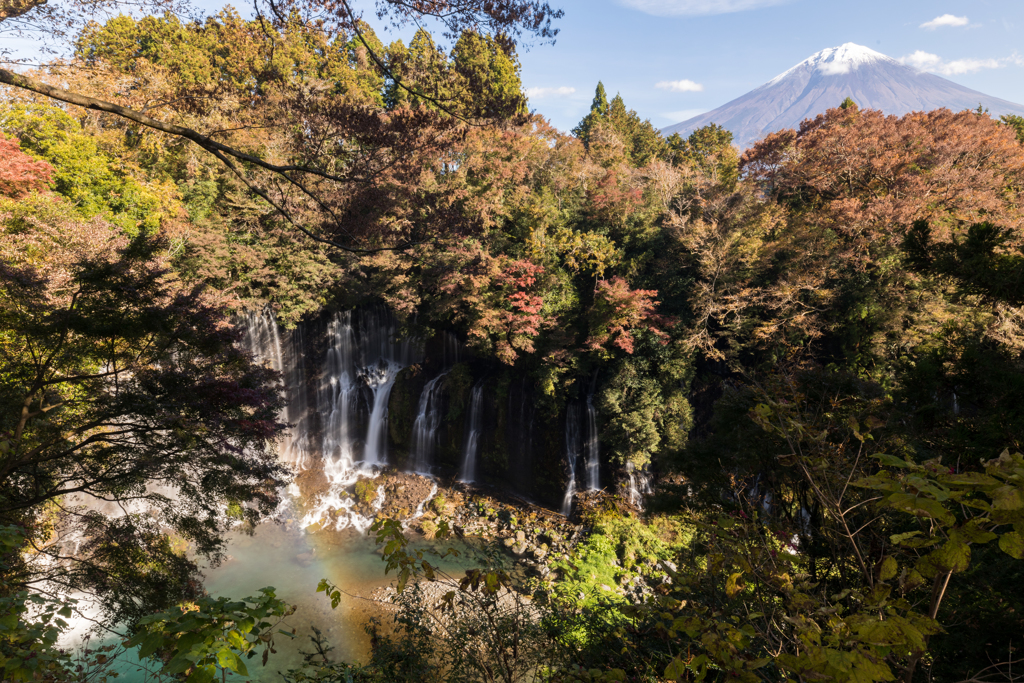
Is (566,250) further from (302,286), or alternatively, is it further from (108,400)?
(108,400)

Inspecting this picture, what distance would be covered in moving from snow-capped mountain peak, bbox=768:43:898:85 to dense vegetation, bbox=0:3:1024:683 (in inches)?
5258

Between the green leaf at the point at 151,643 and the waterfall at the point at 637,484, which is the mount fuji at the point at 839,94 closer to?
the waterfall at the point at 637,484

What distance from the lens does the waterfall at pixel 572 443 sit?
14422 mm

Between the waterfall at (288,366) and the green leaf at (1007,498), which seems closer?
the green leaf at (1007,498)

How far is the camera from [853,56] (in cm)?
12556

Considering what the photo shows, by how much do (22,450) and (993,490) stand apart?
8.52 m

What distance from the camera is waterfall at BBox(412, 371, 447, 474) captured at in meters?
17.1

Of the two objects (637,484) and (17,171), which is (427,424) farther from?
(17,171)

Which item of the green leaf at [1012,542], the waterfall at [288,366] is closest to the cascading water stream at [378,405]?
the waterfall at [288,366]

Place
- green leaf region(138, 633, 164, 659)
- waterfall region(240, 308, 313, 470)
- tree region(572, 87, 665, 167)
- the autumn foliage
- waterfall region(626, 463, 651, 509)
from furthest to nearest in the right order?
1. tree region(572, 87, 665, 167)
2. waterfall region(240, 308, 313, 470)
3. waterfall region(626, 463, 651, 509)
4. the autumn foliage
5. green leaf region(138, 633, 164, 659)

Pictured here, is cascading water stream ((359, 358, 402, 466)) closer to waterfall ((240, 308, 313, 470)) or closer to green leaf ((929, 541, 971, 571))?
waterfall ((240, 308, 313, 470))

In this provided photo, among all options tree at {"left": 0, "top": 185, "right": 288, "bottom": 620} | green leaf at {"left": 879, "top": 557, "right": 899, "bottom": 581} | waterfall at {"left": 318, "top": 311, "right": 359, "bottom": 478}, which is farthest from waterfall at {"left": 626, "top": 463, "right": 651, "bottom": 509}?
green leaf at {"left": 879, "top": 557, "right": 899, "bottom": 581}

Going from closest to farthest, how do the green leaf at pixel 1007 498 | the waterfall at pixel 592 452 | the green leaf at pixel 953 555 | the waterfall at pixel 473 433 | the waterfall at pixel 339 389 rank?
the green leaf at pixel 1007 498
the green leaf at pixel 953 555
the waterfall at pixel 592 452
the waterfall at pixel 473 433
the waterfall at pixel 339 389

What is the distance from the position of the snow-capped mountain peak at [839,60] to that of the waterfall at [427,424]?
5467 inches
